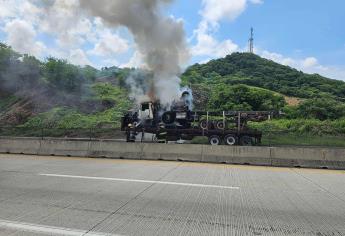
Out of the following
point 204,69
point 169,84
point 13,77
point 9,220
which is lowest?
point 9,220

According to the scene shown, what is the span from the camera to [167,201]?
7.18 m

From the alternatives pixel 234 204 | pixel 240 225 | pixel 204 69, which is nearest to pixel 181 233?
pixel 240 225

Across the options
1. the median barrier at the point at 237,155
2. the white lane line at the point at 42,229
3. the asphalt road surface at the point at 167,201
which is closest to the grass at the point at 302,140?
the median barrier at the point at 237,155

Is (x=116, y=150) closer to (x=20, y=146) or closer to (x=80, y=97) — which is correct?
(x=20, y=146)

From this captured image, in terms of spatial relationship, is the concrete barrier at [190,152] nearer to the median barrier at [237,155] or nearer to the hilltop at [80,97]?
the median barrier at [237,155]

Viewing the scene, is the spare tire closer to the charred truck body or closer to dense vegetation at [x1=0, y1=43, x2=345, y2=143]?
the charred truck body

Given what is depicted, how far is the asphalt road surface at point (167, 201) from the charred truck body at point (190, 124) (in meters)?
12.3

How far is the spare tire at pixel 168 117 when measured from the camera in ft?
81.9

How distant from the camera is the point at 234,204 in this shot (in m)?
7.08

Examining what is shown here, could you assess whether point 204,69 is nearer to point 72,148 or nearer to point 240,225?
point 72,148

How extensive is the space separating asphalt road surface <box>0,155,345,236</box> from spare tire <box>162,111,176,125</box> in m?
13.0

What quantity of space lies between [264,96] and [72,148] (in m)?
45.9

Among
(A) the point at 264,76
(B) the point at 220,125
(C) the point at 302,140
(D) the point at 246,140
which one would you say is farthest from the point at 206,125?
(A) the point at 264,76

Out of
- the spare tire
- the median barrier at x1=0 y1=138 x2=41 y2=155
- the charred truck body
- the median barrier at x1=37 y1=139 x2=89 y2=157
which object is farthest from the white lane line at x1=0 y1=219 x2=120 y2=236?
the spare tire
